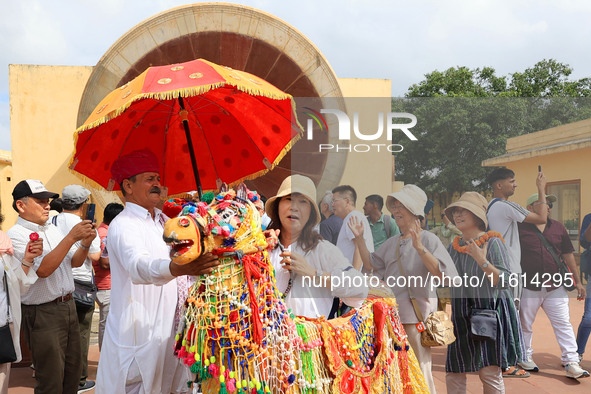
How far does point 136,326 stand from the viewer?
101 inches

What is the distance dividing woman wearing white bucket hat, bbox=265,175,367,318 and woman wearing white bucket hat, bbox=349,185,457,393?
2.09 ft

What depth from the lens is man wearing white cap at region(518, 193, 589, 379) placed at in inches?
147

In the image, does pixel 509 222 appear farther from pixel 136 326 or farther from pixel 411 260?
pixel 136 326

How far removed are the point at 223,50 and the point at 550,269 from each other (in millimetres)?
5580

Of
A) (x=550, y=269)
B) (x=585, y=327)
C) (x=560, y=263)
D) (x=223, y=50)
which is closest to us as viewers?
(x=550, y=269)

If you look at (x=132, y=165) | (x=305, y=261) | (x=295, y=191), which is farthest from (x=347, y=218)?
(x=132, y=165)

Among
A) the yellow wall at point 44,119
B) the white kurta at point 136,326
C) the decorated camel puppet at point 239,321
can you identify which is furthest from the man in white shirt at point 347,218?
the yellow wall at point 44,119

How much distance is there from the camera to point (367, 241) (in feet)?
12.2

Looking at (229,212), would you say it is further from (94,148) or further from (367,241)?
(367,241)

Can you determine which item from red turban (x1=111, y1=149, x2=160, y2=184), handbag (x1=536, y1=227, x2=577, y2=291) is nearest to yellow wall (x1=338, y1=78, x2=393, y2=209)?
handbag (x1=536, y1=227, x2=577, y2=291)

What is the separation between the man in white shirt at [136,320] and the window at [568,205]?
2865mm

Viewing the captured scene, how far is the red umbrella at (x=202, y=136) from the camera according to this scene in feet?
10.2

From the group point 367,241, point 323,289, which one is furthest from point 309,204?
point 367,241

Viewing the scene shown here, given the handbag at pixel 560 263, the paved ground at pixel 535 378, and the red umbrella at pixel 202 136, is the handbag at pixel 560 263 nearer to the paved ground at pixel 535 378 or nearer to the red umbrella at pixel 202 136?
the paved ground at pixel 535 378
